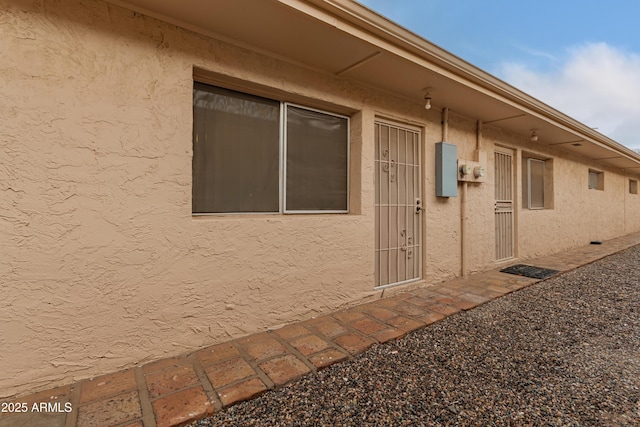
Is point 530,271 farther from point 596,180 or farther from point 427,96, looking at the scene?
point 596,180

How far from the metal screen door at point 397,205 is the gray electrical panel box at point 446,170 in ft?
0.98

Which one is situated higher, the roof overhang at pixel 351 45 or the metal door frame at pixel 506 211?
the roof overhang at pixel 351 45

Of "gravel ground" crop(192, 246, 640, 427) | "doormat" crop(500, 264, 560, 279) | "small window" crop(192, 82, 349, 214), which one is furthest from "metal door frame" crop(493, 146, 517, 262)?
"small window" crop(192, 82, 349, 214)

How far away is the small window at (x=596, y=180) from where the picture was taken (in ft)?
27.6

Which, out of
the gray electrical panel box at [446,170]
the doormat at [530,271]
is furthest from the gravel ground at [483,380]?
the gray electrical panel box at [446,170]

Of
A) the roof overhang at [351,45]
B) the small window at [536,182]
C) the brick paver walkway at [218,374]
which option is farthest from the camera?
the small window at [536,182]

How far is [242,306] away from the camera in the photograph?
94.3 inches

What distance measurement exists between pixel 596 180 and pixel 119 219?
488 inches

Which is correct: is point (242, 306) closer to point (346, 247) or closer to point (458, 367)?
point (346, 247)

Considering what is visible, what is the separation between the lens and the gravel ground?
1503 mm

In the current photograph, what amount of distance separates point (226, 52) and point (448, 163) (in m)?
3.19

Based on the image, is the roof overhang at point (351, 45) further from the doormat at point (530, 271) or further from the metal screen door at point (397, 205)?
the doormat at point (530, 271)

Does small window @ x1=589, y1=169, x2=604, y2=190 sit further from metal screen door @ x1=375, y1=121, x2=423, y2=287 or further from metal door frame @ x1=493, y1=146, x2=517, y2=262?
metal screen door @ x1=375, y1=121, x2=423, y2=287

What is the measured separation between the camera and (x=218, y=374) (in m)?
1.85
